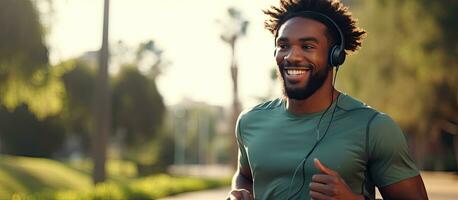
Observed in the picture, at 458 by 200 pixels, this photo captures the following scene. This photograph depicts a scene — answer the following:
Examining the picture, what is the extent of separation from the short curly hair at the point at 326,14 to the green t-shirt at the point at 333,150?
11.6 inches

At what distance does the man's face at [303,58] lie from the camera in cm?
266

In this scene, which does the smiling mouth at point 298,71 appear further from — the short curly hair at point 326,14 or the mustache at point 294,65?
the short curly hair at point 326,14

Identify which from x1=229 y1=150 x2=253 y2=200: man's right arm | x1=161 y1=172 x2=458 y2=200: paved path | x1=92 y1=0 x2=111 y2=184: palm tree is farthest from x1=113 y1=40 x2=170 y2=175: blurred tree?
x1=229 y1=150 x2=253 y2=200: man's right arm

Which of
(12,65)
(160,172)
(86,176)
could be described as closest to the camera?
(12,65)

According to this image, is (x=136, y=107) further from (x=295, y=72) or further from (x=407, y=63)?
(x=295, y=72)

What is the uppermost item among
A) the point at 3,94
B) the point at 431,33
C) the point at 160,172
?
the point at 431,33

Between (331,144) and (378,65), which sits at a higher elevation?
(331,144)

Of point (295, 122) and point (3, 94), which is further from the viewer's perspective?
point (3, 94)

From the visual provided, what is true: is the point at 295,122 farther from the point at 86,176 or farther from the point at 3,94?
the point at 86,176

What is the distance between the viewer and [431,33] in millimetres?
20672

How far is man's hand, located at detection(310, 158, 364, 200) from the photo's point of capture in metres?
2.38

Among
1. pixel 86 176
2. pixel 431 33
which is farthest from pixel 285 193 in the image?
pixel 86 176

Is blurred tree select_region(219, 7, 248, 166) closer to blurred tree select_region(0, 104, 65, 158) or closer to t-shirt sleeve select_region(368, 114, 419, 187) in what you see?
blurred tree select_region(0, 104, 65, 158)

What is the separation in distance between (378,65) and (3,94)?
13.2 meters
